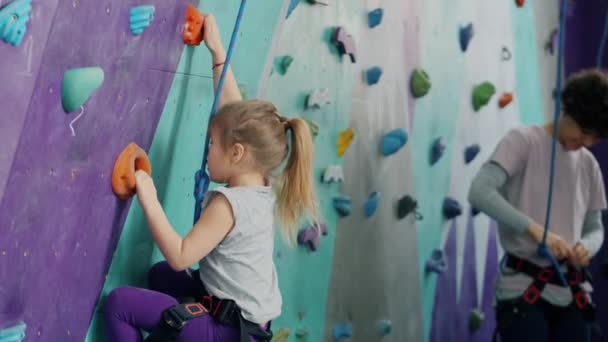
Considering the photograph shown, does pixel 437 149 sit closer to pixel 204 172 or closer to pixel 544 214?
pixel 544 214

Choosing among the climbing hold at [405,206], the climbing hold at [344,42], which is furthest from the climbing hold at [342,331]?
the climbing hold at [344,42]

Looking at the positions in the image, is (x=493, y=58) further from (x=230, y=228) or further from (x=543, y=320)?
(x=230, y=228)

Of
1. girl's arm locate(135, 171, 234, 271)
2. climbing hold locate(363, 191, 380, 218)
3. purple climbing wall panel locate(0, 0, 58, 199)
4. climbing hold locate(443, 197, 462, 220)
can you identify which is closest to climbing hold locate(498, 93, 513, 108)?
climbing hold locate(443, 197, 462, 220)

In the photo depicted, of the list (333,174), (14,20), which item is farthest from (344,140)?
(14,20)

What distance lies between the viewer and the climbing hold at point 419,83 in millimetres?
Result: 2768

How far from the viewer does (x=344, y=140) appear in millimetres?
2445

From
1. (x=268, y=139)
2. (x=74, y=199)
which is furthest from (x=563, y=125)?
(x=74, y=199)

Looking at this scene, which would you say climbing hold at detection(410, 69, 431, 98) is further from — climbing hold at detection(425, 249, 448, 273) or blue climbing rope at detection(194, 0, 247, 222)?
blue climbing rope at detection(194, 0, 247, 222)

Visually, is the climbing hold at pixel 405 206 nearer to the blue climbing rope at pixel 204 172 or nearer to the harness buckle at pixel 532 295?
the harness buckle at pixel 532 295

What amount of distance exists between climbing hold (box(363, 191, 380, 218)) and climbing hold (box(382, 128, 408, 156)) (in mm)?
139

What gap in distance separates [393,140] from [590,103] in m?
0.57

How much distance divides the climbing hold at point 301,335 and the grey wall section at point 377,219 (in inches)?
4.7

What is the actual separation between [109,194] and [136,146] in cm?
11

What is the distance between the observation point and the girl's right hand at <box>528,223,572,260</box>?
7.92ft
